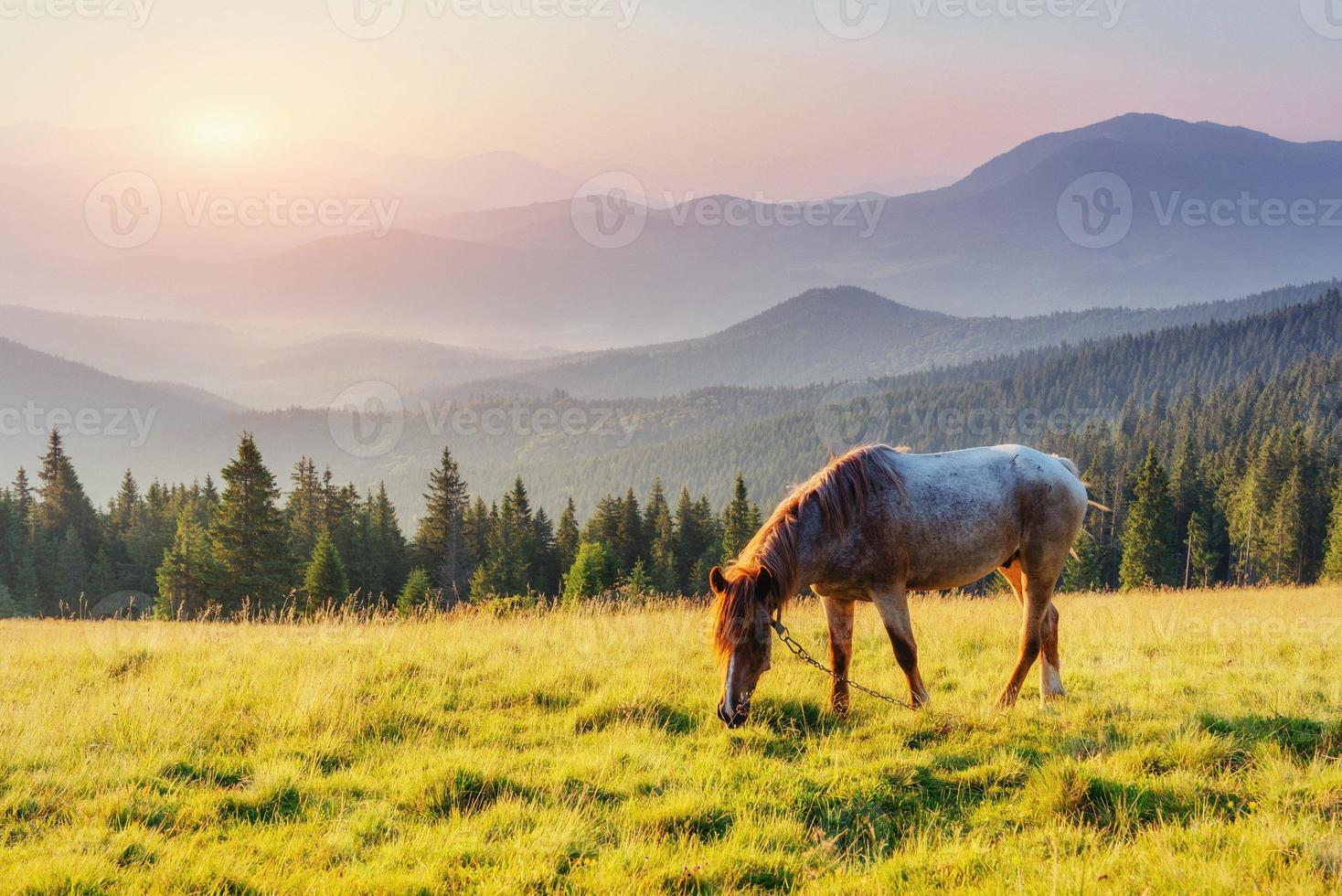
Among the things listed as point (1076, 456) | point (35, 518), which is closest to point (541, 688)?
point (35, 518)

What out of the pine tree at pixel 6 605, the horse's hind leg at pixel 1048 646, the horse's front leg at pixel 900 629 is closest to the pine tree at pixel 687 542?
the pine tree at pixel 6 605

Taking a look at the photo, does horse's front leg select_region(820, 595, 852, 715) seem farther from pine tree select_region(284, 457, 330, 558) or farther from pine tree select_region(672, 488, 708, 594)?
pine tree select_region(284, 457, 330, 558)

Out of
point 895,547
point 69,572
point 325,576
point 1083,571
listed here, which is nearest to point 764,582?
point 895,547

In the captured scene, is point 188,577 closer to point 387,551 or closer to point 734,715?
point 387,551

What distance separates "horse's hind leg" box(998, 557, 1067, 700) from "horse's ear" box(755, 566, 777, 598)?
10.8 ft

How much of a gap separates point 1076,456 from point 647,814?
13251 centimetres

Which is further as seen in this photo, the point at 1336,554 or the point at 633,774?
the point at 1336,554

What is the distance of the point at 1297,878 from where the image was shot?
4.11 m

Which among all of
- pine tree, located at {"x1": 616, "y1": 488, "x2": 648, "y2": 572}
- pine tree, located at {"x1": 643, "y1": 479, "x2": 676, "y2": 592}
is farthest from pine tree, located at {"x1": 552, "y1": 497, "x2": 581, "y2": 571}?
pine tree, located at {"x1": 643, "y1": 479, "x2": 676, "y2": 592}

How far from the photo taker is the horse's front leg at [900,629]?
24.2ft

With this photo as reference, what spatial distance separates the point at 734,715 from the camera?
6.77 metres

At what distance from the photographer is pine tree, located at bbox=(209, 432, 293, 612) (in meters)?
41.0

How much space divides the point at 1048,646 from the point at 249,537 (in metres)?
43.1

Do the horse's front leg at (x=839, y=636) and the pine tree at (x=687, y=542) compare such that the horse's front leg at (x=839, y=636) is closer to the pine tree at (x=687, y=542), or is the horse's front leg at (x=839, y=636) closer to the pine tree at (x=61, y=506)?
the pine tree at (x=687, y=542)
